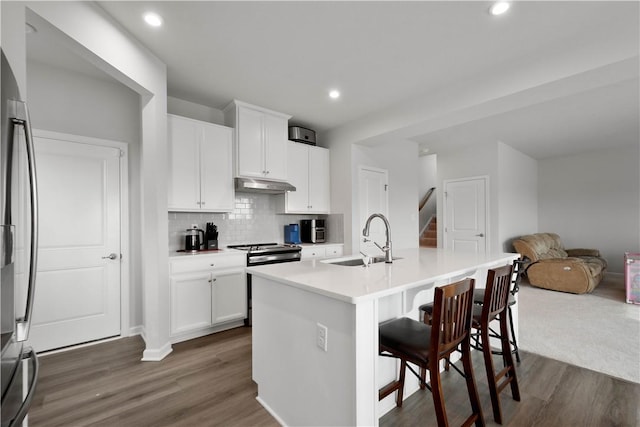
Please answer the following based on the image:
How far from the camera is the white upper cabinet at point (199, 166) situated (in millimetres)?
3080

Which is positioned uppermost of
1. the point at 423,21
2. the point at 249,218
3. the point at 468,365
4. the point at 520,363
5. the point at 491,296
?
the point at 423,21

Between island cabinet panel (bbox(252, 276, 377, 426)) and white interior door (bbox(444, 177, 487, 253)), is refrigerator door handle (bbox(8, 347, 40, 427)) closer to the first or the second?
island cabinet panel (bbox(252, 276, 377, 426))

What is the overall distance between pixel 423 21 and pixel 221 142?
2.39 m

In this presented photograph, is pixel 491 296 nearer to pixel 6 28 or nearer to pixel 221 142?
pixel 6 28

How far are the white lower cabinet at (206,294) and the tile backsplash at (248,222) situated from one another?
603 millimetres

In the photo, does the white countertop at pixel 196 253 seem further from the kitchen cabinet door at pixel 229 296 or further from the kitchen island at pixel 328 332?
the kitchen island at pixel 328 332

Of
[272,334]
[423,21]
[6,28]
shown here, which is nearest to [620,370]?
[272,334]

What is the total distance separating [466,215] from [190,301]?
18.0 ft

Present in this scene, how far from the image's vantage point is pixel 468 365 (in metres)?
1.62

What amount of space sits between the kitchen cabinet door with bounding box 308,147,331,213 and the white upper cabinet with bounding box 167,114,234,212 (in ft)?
4.12

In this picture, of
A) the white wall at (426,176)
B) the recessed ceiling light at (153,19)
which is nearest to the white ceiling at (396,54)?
the recessed ceiling light at (153,19)

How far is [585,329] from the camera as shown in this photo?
3.25m

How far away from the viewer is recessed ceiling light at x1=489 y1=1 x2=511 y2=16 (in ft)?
6.32

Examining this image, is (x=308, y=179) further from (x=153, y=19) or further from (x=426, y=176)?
(x=426, y=176)
